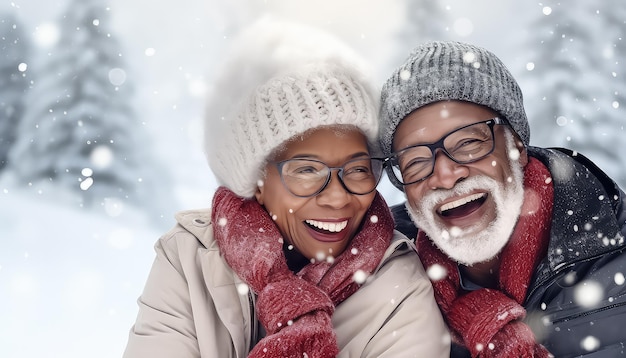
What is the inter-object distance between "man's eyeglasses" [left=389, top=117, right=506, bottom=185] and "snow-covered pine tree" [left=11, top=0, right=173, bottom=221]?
21.1ft

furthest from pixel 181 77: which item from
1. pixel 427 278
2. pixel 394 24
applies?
pixel 427 278

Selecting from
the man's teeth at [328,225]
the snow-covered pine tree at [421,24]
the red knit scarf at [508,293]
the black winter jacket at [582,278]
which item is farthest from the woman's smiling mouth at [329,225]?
the snow-covered pine tree at [421,24]

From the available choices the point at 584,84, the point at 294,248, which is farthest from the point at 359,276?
the point at 584,84

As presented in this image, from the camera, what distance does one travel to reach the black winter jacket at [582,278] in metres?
2.40

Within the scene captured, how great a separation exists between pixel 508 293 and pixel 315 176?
1003 millimetres

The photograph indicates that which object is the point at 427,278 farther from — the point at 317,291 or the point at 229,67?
the point at 229,67

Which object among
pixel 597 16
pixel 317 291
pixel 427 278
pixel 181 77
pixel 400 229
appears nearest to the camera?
pixel 317 291

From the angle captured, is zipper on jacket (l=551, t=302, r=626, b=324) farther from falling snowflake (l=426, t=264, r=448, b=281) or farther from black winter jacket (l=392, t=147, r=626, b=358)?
falling snowflake (l=426, t=264, r=448, b=281)

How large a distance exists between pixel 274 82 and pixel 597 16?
646cm

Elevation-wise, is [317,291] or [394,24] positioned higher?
[394,24]

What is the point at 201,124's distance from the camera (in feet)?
9.44

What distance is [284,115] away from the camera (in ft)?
8.46

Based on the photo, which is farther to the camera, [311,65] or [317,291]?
[311,65]

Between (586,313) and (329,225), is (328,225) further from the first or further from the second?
(586,313)
